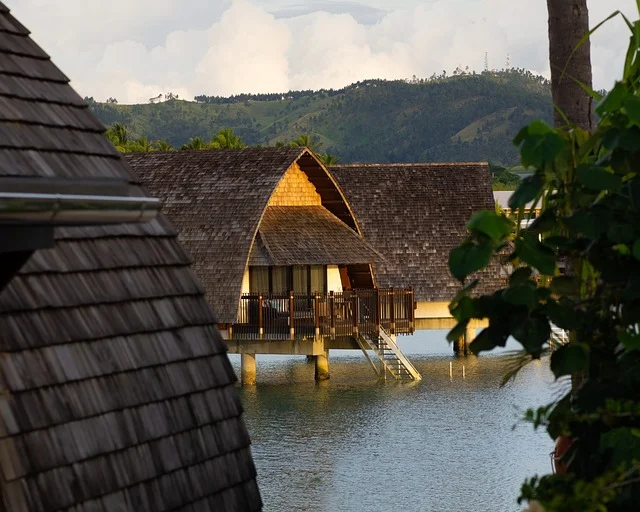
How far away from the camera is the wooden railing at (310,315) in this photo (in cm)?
3397

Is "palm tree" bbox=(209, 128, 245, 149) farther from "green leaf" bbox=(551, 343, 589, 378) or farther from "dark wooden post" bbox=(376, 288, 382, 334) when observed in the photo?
"green leaf" bbox=(551, 343, 589, 378)

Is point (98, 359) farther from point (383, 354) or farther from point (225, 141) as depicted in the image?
Answer: point (225, 141)

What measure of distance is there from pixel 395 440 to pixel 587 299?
2071 centimetres

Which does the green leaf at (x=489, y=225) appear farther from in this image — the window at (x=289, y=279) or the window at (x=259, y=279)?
the window at (x=259, y=279)

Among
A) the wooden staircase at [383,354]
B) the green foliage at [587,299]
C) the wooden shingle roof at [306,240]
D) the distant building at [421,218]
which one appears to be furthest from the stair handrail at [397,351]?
the green foliage at [587,299]

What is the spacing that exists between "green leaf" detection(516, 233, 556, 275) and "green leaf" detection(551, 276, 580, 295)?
225 mm

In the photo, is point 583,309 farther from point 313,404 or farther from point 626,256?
point 313,404

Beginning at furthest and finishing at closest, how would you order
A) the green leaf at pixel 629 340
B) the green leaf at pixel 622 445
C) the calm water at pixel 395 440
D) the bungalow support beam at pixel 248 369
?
the bungalow support beam at pixel 248 369, the calm water at pixel 395 440, the green leaf at pixel 629 340, the green leaf at pixel 622 445

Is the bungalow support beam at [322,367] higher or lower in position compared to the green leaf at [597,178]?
lower

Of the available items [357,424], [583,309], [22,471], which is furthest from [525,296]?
[357,424]

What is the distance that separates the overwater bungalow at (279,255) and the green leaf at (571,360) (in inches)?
1126

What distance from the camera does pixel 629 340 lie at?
497 cm

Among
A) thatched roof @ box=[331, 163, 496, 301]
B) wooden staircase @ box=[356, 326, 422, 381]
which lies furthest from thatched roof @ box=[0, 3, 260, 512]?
thatched roof @ box=[331, 163, 496, 301]

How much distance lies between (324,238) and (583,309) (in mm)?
30756
